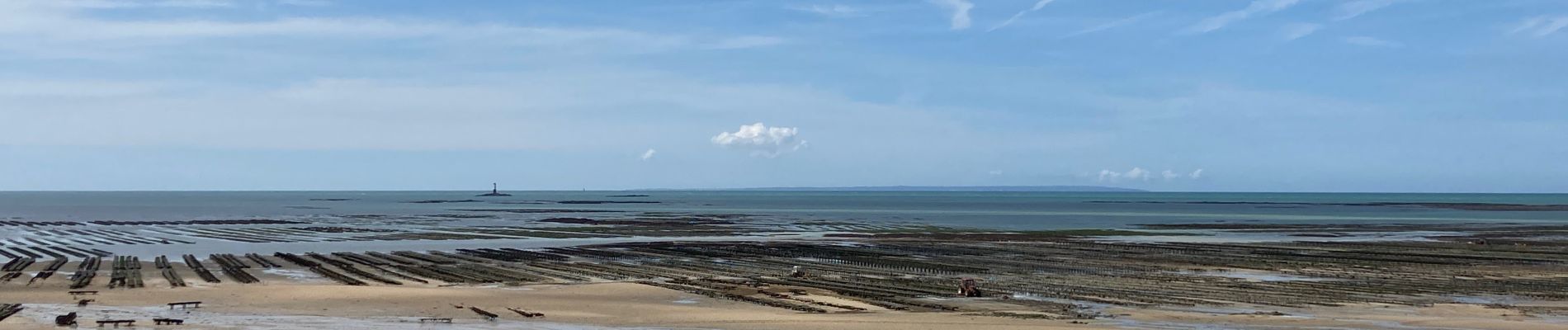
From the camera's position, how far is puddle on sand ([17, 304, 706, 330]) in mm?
24766

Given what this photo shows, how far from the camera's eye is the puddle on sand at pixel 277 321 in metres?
24.8

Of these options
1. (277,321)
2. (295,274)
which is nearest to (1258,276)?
(277,321)

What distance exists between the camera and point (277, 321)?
84.0 ft

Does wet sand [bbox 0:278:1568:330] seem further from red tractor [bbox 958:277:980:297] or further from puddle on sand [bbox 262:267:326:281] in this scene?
puddle on sand [bbox 262:267:326:281]

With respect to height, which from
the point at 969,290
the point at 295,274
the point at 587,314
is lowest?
the point at 587,314

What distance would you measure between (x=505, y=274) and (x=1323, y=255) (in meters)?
32.9

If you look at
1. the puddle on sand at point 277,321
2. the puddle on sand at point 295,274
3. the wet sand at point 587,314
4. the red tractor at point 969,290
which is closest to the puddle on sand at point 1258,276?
the wet sand at point 587,314

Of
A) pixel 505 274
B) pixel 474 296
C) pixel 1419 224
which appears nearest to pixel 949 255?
pixel 505 274

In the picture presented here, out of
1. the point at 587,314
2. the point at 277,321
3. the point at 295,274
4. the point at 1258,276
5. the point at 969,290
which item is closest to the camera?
the point at 277,321

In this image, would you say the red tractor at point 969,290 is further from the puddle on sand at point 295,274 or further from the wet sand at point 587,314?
the puddle on sand at point 295,274

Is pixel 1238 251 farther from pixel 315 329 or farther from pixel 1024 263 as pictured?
pixel 315 329

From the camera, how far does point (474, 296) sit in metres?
31.0

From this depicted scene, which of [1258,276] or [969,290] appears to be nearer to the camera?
[969,290]

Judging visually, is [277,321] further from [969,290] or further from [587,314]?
[969,290]
